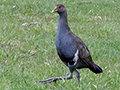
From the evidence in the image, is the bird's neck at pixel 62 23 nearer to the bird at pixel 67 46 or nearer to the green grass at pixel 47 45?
the bird at pixel 67 46

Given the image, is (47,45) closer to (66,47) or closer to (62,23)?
(62,23)

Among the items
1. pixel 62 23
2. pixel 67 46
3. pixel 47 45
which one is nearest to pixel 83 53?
pixel 67 46

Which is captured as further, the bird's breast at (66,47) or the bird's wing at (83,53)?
the bird's wing at (83,53)

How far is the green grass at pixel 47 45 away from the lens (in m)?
4.62

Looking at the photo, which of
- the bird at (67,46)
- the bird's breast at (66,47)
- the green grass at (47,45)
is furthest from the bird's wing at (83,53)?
the green grass at (47,45)

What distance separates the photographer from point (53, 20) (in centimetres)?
920

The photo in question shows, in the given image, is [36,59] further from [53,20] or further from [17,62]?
[53,20]

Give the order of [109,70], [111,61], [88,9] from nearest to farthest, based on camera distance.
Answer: [109,70] < [111,61] < [88,9]

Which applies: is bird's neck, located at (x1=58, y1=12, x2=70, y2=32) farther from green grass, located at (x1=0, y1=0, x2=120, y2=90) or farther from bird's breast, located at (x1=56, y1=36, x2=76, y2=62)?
green grass, located at (x1=0, y1=0, x2=120, y2=90)

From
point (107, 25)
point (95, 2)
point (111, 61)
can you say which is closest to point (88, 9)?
point (95, 2)

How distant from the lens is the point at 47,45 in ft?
21.7

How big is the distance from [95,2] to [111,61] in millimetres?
7138

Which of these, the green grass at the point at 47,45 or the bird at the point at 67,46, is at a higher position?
the bird at the point at 67,46

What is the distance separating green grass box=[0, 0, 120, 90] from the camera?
15.2 feet
